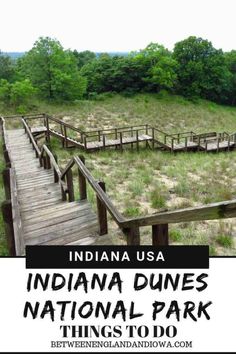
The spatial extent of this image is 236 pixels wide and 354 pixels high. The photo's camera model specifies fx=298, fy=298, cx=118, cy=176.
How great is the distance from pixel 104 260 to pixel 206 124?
87.4ft

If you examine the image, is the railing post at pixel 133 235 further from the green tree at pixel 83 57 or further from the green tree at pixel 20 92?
the green tree at pixel 83 57

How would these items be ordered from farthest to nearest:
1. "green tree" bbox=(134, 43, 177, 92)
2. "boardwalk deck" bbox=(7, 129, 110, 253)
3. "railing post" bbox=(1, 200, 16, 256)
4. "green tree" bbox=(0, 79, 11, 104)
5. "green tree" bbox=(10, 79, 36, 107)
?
1. "green tree" bbox=(134, 43, 177, 92)
2. "green tree" bbox=(0, 79, 11, 104)
3. "green tree" bbox=(10, 79, 36, 107)
4. "boardwalk deck" bbox=(7, 129, 110, 253)
5. "railing post" bbox=(1, 200, 16, 256)

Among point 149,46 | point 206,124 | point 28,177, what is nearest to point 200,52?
point 149,46

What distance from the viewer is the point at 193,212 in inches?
96.5

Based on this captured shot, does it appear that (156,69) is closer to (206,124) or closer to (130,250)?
(206,124)

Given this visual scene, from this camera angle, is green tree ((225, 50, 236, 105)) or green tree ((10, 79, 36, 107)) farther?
green tree ((225, 50, 236, 105))

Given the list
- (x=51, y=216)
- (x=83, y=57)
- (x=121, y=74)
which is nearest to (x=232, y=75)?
(x=121, y=74)

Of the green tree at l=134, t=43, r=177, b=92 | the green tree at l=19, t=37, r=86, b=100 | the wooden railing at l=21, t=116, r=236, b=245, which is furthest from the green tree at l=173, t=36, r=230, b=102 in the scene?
the wooden railing at l=21, t=116, r=236, b=245

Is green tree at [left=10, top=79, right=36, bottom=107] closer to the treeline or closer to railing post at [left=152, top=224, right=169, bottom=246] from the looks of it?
Answer: the treeline

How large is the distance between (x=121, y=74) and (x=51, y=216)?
26975 mm

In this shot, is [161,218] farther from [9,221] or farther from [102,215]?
[9,221]

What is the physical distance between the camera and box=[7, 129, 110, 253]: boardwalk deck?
462 cm

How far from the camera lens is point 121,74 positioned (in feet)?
98.4

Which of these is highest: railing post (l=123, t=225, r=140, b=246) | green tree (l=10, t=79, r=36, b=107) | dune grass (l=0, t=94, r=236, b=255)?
green tree (l=10, t=79, r=36, b=107)
